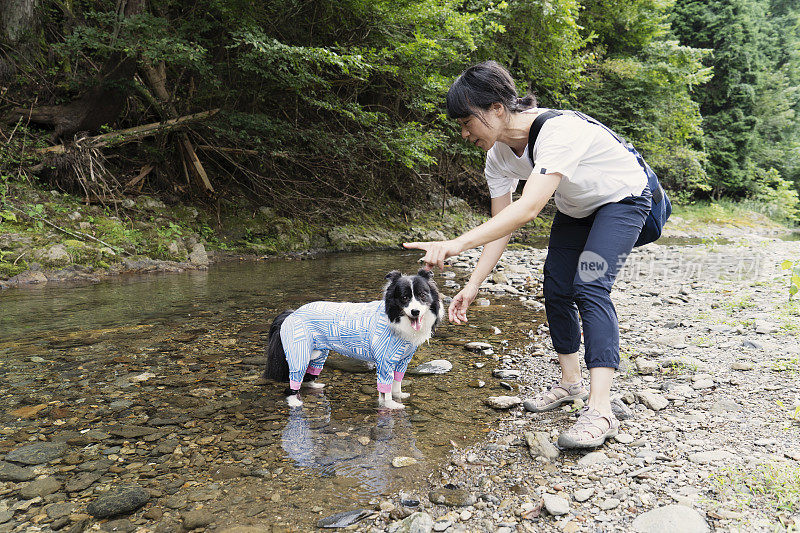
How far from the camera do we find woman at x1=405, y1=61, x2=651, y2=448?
96.7 inches

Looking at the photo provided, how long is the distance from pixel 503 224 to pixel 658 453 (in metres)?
1.57

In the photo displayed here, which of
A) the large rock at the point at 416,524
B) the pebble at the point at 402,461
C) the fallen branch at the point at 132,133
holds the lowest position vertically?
the pebble at the point at 402,461

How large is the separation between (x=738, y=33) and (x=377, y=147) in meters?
28.3

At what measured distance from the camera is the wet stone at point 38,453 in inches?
107

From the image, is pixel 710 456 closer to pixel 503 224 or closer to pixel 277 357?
pixel 503 224

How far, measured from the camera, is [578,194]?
2.86 meters

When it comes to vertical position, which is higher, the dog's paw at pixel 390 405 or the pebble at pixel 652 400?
the pebble at pixel 652 400

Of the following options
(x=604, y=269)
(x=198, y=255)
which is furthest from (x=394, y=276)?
(x=198, y=255)

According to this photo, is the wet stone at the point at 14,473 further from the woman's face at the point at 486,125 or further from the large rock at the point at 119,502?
the woman's face at the point at 486,125

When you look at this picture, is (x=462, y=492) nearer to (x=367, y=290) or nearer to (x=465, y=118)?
(x=465, y=118)

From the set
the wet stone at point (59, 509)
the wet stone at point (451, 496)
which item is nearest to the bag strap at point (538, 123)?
the wet stone at point (451, 496)

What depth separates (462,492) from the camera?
246 cm

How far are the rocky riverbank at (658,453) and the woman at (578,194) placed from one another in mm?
279

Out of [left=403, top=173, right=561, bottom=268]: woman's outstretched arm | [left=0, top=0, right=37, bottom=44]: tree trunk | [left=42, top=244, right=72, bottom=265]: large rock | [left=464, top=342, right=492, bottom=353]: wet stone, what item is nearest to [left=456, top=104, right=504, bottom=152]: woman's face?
[left=403, top=173, right=561, bottom=268]: woman's outstretched arm
